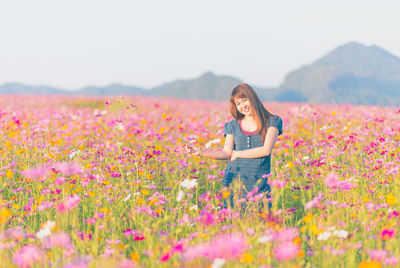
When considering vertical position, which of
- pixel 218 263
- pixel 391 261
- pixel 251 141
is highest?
pixel 251 141

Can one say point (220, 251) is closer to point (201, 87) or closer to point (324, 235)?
point (324, 235)

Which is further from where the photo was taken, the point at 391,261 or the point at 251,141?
the point at 251,141

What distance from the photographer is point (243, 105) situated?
3447mm

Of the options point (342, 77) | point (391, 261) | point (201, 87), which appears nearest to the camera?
point (391, 261)

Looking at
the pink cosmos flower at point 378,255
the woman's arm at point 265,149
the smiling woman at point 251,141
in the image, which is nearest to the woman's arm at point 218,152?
the smiling woman at point 251,141

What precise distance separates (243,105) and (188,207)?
1.05 m

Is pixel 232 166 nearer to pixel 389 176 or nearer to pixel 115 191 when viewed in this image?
pixel 115 191

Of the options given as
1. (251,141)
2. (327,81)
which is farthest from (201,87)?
(251,141)

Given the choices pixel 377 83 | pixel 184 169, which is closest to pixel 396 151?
pixel 184 169

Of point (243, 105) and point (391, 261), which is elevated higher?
→ point (243, 105)

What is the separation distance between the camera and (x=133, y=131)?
6.16 m

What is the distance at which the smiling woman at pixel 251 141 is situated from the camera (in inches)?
132

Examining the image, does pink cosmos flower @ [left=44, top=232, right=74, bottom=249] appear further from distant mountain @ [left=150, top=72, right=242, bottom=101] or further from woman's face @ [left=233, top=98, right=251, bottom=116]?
distant mountain @ [left=150, top=72, right=242, bottom=101]

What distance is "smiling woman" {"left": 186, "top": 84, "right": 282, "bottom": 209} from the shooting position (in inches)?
132
